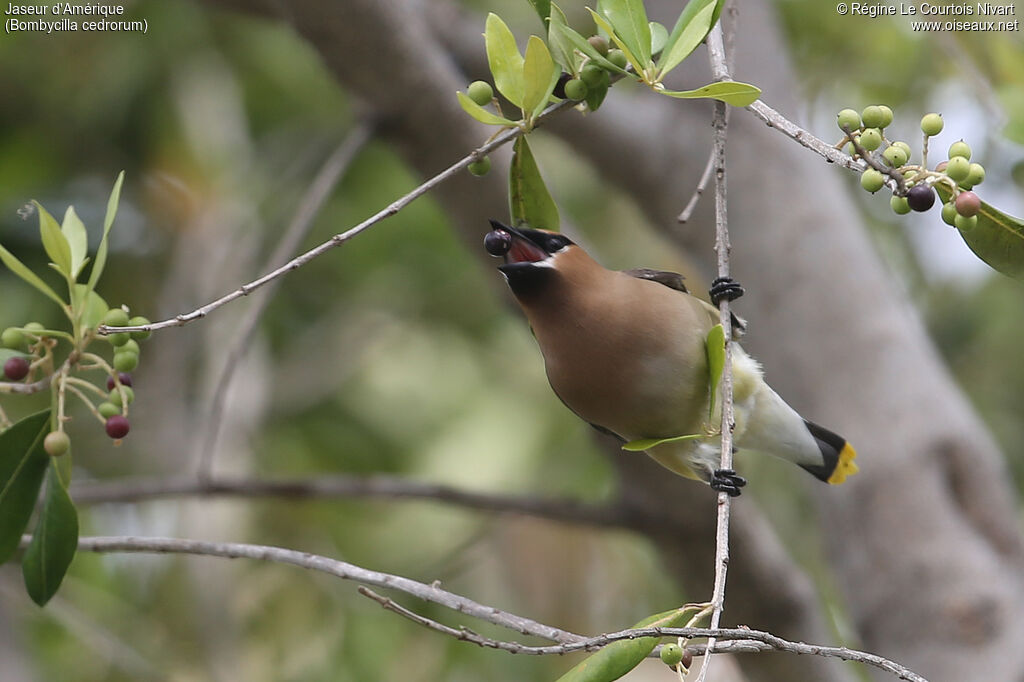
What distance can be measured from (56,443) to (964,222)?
1.25 metres

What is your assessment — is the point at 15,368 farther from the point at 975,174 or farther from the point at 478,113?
the point at 975,174

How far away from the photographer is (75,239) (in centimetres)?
161

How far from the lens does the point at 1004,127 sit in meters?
2.28

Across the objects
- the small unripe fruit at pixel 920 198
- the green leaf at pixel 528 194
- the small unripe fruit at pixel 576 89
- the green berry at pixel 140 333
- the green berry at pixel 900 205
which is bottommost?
the green berry at pixel 140 333

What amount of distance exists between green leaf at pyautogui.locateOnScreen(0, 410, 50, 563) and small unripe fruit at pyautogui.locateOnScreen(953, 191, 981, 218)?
1.27m

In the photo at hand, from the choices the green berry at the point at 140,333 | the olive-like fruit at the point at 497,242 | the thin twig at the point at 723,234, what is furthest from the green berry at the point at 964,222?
the green berry at the point at 140,333

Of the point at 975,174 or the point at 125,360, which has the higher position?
the point at 975,174

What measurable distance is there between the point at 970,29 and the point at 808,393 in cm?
123

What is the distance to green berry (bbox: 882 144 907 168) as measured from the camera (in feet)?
4.34

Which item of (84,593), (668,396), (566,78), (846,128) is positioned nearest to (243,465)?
(84,593)

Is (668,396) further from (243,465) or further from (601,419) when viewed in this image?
(243,465)

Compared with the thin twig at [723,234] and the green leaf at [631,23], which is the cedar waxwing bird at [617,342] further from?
the green leaf at [631,23]

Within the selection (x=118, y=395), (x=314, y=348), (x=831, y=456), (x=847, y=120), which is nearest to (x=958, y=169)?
(x=847, y=120)

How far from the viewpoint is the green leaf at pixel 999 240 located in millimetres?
1442
